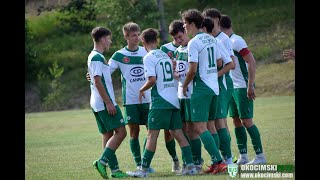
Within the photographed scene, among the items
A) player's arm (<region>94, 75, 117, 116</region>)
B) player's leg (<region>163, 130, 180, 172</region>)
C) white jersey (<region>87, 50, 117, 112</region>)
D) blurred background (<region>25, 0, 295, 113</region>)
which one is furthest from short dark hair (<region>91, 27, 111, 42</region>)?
blurred background (<region>25, 0, 295, 113</region>)

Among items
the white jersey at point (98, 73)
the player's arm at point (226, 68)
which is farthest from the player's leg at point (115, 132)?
the player's arm at point (226, 68)

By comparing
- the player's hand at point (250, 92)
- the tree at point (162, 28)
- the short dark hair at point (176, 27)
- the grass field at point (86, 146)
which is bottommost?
the grass field at point (86, 146)

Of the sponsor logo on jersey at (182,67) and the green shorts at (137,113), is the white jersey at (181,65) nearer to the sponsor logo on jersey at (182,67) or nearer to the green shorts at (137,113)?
the sponsor logo on jersey at (182,67)

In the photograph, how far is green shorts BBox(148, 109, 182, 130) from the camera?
34.4 feet

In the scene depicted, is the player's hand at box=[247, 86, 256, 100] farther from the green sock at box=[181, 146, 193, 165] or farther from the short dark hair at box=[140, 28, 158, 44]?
the short dark hair at box=[140, 28, 158, 44]

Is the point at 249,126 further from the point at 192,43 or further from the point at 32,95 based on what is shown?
the point at 32,95

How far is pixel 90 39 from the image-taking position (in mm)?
39375

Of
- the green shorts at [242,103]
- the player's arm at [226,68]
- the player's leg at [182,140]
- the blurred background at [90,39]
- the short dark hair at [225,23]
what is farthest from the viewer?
the blurred background at [90,39]

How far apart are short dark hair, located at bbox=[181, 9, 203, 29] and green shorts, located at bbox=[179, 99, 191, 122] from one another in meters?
1.05

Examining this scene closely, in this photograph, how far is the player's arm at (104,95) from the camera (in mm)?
10602

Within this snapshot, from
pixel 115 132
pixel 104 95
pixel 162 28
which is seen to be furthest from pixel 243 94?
pixel 162 28

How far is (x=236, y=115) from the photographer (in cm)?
1179

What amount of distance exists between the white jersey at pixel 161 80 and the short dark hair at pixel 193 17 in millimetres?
613

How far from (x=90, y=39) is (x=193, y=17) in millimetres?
29344
